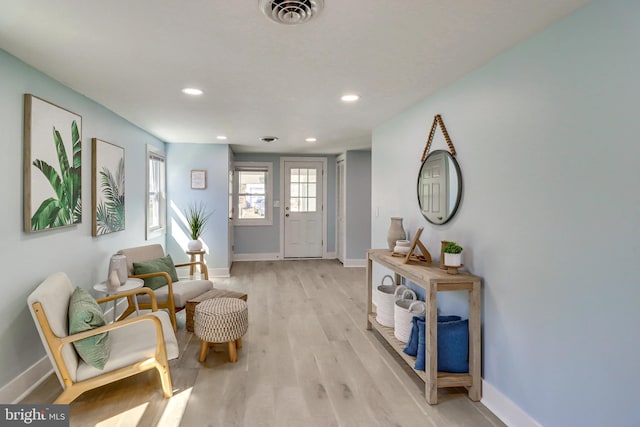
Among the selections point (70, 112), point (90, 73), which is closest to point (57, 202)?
point (70, 112)

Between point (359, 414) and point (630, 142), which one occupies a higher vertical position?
point (630, 142)

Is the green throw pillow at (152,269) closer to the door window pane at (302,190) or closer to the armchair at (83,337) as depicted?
the armchair at (83,337)

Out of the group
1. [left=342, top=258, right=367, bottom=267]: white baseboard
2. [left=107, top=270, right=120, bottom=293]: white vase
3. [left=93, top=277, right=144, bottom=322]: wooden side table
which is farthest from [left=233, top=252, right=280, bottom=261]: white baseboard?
[left=107, top=270, right=120, bottom=293]: white vase

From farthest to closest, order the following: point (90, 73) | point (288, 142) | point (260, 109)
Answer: point (288, 142) < point (260, 109) < point (90, 73)

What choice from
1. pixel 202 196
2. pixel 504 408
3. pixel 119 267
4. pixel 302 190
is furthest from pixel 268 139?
pixel 504 408

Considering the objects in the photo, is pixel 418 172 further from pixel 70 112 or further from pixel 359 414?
pixel 70 112

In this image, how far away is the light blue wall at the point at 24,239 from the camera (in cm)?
217

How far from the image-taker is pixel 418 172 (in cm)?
322

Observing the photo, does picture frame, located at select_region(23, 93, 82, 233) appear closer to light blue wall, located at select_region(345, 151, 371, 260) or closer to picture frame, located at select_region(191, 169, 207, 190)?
picture frame, located at select_region(191, 169, 207, 190)

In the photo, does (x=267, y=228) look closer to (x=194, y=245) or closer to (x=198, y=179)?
(x=198, y=179)

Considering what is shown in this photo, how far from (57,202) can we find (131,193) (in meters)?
1.62

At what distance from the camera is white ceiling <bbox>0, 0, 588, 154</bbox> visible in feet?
5.43

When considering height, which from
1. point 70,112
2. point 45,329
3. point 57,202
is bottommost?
point 45,329

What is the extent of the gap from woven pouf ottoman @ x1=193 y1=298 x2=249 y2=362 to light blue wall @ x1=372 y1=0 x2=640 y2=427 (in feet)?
6.02
